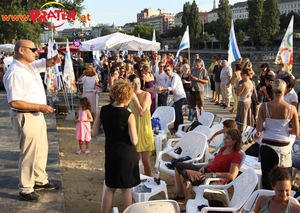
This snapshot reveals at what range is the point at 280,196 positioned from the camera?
2.76 m

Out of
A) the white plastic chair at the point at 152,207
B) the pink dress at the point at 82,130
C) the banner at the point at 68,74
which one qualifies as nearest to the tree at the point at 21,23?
the banner at the point at 68,74

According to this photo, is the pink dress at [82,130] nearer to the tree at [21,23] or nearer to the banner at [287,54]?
the banner at [287,54]

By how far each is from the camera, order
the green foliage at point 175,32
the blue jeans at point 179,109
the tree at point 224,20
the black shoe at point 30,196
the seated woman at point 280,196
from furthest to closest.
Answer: the green foliage at point 175,32
the tree at point 224,20
the blue jeans at point 179,109
the black shoe at point 30,196
the seated woman at point 280,196

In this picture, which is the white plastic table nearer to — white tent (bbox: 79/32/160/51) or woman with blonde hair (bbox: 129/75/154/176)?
woman with blonde hair (bbox: 129/75/154/176)

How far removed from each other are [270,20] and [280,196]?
6456 centimetres

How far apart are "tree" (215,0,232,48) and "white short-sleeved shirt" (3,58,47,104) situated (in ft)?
236

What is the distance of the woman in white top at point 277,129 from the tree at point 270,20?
62.8 meters

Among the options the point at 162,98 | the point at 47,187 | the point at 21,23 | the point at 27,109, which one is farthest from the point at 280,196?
the point at 21,23

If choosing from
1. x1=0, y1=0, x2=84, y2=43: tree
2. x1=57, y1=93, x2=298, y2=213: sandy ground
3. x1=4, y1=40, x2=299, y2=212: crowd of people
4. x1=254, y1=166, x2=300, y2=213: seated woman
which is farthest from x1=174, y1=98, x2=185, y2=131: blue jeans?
x1=0, y1=0, x2=84, y2=43: tree

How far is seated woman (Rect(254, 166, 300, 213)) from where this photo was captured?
274cm

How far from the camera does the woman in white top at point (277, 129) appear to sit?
12.2 ft

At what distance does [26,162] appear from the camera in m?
3.58

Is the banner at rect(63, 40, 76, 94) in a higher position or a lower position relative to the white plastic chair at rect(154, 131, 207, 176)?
higher

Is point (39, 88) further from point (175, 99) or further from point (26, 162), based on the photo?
point (175, 99)
